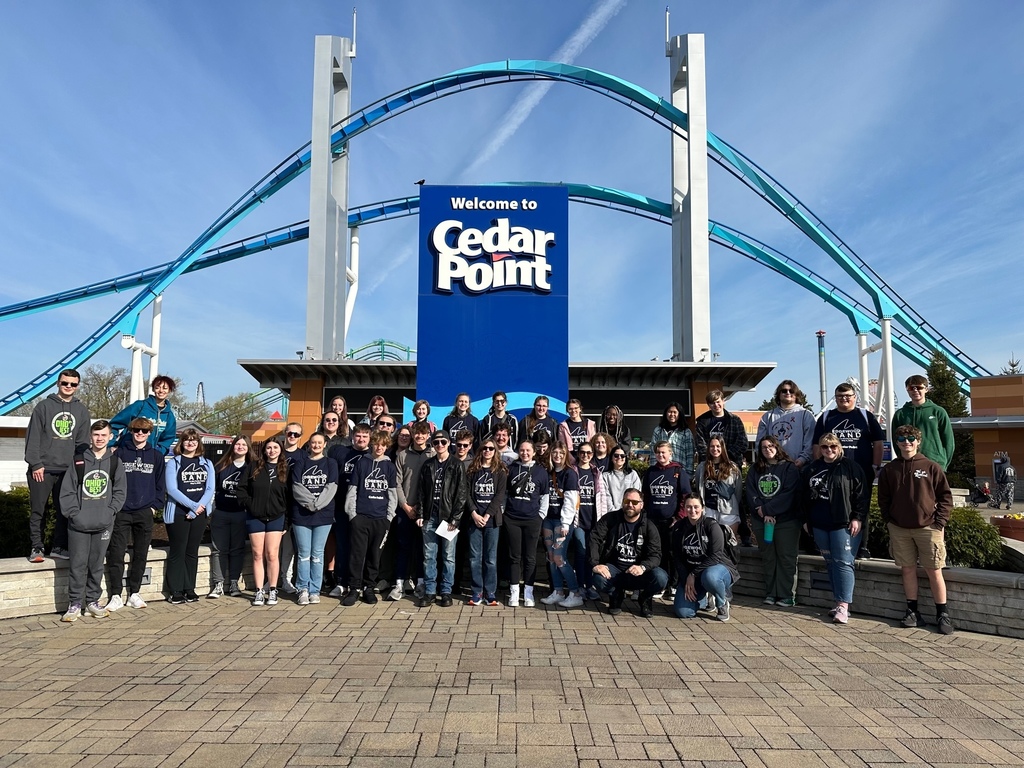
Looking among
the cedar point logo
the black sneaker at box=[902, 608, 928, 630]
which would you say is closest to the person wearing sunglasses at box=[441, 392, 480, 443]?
the cedar point logo

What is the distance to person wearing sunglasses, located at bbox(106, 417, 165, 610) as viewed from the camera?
6.59 m

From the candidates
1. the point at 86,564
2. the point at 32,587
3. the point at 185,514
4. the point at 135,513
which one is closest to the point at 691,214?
the point at 185,514

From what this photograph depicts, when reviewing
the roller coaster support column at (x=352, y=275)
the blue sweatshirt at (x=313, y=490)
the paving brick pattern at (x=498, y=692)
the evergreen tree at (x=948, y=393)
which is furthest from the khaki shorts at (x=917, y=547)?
the evergreen tree at (x=948, y=393)

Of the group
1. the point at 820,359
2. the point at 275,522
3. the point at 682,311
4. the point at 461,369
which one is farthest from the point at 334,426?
the point at 820,359

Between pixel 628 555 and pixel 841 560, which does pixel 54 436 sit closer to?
pixel 628 555

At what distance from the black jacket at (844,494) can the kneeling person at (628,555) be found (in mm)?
1731

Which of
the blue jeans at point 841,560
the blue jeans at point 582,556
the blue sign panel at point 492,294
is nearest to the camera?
the blue jeans at point 841,560

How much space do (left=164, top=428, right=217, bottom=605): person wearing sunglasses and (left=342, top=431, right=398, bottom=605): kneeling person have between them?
1600 millimetres

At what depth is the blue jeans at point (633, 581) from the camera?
6.53m

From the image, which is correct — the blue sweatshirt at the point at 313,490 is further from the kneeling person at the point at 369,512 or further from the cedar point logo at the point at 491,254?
the cedar point logo at the point at 491,254

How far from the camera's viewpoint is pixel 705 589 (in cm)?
639

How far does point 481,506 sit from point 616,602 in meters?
1.75

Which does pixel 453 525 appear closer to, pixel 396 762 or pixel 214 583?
pixel 214 583

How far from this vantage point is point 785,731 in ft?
12.1
